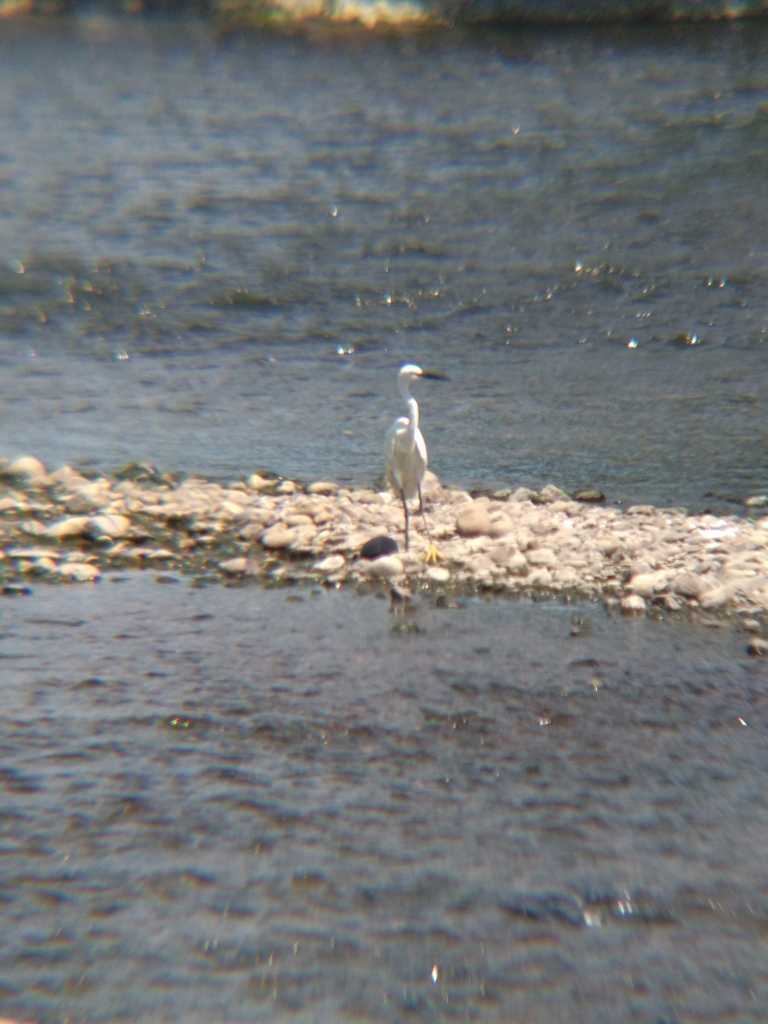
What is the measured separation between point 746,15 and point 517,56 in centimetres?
580

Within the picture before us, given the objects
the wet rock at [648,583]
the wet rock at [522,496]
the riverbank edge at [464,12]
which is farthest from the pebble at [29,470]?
the riverbank edge at [464,12]

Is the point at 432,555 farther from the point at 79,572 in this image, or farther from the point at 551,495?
the point at 79,572

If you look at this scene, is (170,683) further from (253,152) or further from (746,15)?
(746,15)

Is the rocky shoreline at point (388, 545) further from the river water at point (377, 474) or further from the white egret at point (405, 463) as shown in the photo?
the river water at point (377, 474)

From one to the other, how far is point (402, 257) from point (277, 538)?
1200cm

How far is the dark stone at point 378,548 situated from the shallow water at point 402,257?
257cm

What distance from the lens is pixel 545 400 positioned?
57.3 feet

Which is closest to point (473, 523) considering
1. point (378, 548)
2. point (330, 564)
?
point (378, 548)

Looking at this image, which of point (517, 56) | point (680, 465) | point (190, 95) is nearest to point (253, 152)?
point (190, 95)

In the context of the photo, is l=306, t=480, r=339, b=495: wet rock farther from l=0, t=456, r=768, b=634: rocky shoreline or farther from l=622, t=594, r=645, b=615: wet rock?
l=622, t=594, r=645, b=615: wet rock

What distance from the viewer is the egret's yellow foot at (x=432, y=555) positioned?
11.6 m

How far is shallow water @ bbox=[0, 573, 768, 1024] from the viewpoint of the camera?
6.43 meters

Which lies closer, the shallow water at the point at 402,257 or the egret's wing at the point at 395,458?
the egret's wing at the point at 395,458

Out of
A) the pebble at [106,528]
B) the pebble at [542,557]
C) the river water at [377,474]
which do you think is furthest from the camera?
the pebble at [106,528]
